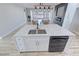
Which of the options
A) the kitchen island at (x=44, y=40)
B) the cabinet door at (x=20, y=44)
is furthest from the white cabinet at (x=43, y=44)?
the cabinet door at (x=20, y=44)

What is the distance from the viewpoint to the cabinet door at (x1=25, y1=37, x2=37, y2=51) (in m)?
1.43

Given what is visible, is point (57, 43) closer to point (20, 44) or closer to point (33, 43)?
point (33, 43)

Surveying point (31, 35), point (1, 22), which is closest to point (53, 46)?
point (31, 35)

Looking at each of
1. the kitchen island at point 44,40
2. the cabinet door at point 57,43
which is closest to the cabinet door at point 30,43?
the kitchen island at point 44,40

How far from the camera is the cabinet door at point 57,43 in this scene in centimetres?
142

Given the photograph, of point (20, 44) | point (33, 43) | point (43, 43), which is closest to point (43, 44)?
point (43, 43)

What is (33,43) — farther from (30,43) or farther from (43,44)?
(43,44)

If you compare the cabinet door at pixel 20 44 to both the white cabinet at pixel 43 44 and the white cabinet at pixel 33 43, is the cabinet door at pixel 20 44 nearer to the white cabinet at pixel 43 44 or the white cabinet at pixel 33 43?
the white cabinet at pixel 33 43

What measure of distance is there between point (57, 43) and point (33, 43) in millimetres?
456

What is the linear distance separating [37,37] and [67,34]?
0.53 m

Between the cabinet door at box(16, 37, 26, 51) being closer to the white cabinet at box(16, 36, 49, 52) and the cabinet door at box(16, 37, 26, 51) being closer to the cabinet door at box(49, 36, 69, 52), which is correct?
the white cabinet at box(16, 36, 49, 52)

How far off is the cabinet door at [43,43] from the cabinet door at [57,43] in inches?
3.0

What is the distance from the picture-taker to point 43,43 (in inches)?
59.2

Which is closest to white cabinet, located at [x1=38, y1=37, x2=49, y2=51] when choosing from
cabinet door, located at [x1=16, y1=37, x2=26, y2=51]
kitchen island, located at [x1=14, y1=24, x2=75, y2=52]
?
kitchen island, located at [x1=14, y1=24, x2=75, y2=52]
